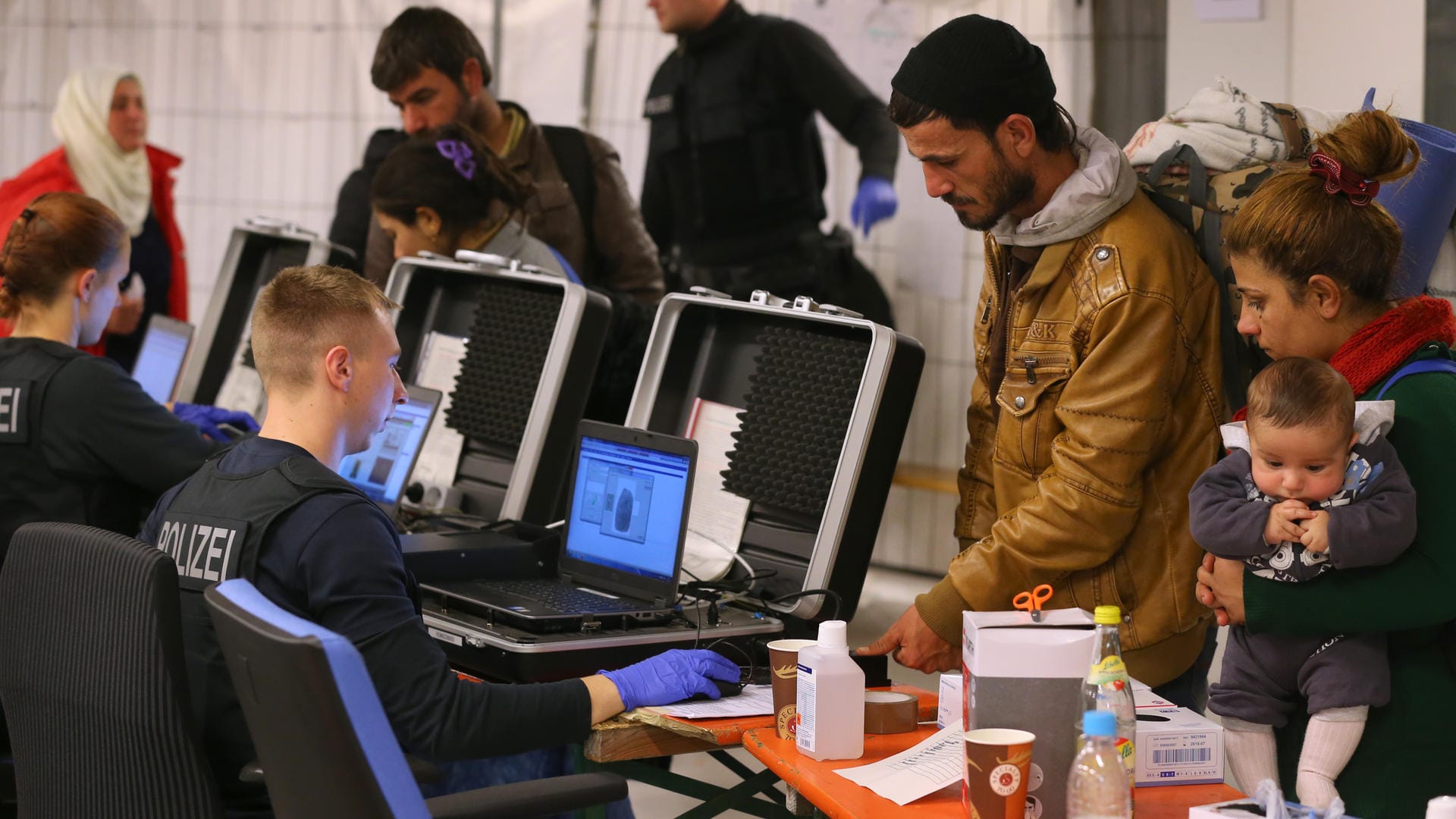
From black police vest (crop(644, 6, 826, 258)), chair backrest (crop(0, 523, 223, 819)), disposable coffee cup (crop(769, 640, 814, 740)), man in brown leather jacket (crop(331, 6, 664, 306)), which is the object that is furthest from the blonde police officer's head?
black police vest (crop(644, 6, 826, 258))

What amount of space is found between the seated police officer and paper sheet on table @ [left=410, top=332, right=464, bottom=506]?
43.4 inches

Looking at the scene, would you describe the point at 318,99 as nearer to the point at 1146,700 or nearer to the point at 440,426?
the point at 440,426

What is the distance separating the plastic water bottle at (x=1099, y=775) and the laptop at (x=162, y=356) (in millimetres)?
3257

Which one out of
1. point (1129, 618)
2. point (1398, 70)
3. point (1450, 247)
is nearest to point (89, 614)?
point (1129, 618)

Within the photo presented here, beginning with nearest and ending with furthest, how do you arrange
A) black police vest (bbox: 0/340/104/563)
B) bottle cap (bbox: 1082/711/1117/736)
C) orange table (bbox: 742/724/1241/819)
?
bottle cap (bbox: 1082/711/1117/736), orange table (bbox: 742/724/1241/819), black police vest (bbox: 0/340/104/563)

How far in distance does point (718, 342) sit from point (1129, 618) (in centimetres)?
97

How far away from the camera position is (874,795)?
67.2 inches

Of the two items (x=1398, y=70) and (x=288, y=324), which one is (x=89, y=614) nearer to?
(x=288, y=324)

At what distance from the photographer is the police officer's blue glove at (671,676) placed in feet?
6.68

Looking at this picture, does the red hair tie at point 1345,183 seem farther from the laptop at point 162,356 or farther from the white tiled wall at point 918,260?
the laptop at point 162,356

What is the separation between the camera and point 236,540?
71.8 inches

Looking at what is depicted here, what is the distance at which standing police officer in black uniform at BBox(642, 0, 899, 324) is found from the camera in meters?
4.45

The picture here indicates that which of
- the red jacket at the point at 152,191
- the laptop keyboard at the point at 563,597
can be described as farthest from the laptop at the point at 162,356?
the laptop keyboard at the point at 563,597

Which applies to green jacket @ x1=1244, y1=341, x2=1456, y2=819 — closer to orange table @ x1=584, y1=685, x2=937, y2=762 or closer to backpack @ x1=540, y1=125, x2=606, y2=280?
orange table @ x1=584, y1=685, x2=937, y2=762
